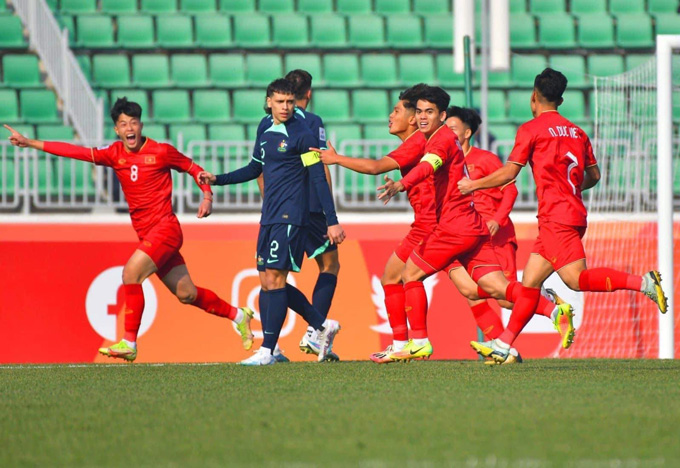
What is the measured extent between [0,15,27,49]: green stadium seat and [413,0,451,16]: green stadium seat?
5612mm

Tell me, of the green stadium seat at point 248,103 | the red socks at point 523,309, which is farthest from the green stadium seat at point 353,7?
the red socks at point 523,309

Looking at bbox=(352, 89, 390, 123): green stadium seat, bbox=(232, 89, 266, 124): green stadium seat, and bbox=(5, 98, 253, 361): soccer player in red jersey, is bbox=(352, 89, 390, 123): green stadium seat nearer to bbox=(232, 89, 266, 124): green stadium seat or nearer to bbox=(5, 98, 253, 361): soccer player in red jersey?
bbox=(232, 89, 266, 124): green stadium seat

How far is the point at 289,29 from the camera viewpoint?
52.0 feet

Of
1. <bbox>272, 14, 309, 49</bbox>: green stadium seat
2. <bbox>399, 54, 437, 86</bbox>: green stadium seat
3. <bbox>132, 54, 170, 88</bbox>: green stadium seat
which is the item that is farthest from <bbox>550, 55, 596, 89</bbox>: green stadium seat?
<bbox>132, 54, 170, 88</bbox>: green stadium seat

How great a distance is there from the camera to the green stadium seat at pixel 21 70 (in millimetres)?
14961

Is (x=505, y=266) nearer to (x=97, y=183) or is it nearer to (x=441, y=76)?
(x=97, y=183)

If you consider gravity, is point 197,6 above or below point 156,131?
above

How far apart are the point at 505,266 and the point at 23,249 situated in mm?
4665

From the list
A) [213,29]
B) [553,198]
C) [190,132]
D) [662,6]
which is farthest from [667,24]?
[553,198]

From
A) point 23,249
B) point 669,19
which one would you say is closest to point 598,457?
point 23,249

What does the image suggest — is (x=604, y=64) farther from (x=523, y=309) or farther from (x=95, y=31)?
(x=523, y=309)

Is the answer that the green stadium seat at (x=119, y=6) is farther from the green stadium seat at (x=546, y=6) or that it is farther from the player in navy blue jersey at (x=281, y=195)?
the player in navy blue jersey at (x=281, y=195)

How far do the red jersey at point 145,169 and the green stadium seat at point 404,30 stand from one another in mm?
7700

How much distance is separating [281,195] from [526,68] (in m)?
8.42
